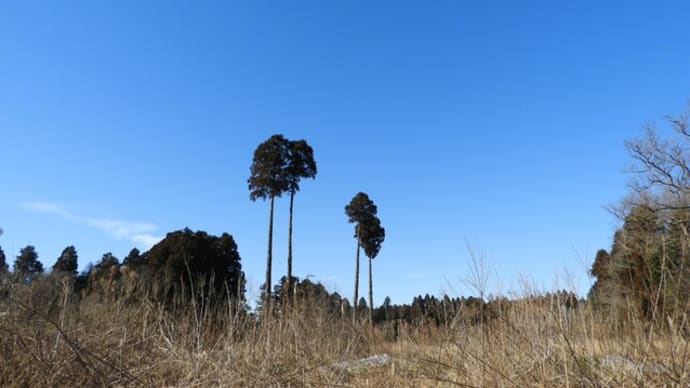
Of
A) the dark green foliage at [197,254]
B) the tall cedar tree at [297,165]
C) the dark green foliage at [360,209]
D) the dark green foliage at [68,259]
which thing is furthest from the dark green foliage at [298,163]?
the dark green foliage at [68,259]

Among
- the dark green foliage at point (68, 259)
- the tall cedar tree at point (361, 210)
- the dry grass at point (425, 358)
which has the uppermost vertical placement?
the tall cedar tree at point (361, 210)

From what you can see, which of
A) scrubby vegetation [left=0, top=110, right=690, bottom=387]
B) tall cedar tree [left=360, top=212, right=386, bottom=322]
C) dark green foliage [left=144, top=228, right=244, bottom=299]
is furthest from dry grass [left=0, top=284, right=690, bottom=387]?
tall cedar tree [left=360, top=212, right=386, bottom=322]

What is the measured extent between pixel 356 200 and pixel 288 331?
1164 inches

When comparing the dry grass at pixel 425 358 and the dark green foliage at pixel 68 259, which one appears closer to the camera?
the dry grass at pixel 425 358

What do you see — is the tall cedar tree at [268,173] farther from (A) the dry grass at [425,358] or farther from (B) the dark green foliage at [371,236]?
(A) the dry grass at [425,358]

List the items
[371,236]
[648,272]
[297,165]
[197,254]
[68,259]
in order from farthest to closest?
[68,259]
[371,236]
[297,165]
[197,254]
[648,272]

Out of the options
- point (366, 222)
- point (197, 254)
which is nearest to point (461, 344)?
point (197, 254)

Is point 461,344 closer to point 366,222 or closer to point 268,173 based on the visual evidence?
point 268,173

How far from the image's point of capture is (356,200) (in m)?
34.2

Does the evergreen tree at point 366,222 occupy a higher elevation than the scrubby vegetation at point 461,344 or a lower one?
higher

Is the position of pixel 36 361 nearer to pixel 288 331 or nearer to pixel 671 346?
pixel 288 331

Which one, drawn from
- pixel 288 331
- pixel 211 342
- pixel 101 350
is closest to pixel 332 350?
pixel 288 331

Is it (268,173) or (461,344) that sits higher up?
(268,173)

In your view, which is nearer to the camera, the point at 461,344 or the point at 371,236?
the point at 461,344
